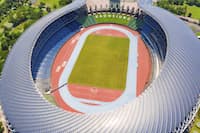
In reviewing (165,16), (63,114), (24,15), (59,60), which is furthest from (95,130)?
(24,15)

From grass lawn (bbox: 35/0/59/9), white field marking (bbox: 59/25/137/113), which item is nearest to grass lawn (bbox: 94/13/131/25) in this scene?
white field marking (bbox: 59/25/137/113)

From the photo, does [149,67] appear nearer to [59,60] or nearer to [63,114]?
[59,60]

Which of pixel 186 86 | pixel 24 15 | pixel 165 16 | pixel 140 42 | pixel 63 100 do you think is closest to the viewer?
pixel 186 86

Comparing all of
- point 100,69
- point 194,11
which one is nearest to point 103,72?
point 100,69

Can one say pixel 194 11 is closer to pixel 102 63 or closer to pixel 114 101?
pixel 102 63

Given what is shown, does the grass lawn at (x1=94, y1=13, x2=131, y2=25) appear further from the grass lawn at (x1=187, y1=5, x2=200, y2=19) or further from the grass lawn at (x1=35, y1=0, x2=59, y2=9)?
the grass lawn at (x1=187, y1=5, x2=200, y2=19)

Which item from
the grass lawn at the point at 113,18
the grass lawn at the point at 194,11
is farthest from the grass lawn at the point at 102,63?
the grass lawn at the point at 194,11
